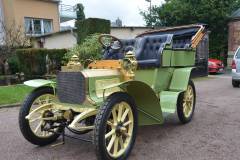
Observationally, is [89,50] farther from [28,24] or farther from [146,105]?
[28,24]

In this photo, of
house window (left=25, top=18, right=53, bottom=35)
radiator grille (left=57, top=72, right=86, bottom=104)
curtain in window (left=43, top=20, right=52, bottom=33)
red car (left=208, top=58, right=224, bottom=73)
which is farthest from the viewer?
curtain in window (left=43, top=20, right=52, bottom=33)

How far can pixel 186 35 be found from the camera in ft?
25.7

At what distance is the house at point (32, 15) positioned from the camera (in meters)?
24.3

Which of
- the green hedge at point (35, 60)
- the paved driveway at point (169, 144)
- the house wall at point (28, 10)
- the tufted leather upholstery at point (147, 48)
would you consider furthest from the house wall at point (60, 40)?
the paved driveway at point (169, 144)

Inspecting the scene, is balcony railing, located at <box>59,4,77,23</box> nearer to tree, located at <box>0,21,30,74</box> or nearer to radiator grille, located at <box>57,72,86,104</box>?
tree, located at <box>0,21,30,74</box>

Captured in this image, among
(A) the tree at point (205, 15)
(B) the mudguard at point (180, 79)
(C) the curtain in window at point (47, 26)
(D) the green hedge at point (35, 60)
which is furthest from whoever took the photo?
(C) the curtain in window at point (47, 26)

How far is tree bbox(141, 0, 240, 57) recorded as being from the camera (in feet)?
77.0

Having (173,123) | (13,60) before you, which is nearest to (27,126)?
(173,123)

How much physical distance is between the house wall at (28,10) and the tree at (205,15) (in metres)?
8.30

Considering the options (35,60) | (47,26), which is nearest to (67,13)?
(47,26)

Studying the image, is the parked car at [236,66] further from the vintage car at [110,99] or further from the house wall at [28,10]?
the house wall at [28,10]

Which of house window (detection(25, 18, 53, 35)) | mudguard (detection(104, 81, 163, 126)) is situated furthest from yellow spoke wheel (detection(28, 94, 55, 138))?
house window (detection(25, 18, 53, 35))

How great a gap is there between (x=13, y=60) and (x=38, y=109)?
11999 millimetres

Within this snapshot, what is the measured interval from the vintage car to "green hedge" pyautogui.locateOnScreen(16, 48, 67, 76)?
25.2 feet
